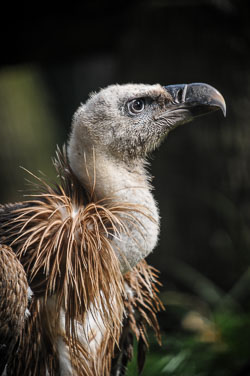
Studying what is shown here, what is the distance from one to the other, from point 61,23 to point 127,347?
369 centimetres

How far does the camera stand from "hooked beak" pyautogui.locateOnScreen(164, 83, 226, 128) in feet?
7.20

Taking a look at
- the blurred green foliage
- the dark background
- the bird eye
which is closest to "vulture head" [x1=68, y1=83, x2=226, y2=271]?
the bird eye

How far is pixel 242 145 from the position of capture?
15.3ft

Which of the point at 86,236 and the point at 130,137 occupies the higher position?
the point at 130,137

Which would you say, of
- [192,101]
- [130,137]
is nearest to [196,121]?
[192,101]

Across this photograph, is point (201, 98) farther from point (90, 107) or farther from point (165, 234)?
point (165, 234)

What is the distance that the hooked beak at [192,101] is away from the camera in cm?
220

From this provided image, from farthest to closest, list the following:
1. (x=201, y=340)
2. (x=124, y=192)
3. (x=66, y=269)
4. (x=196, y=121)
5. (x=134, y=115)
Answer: (x=196, y=121), (x=201, y=340), (x=134, y=115), (x=124, y=192), (x=66, y=269)

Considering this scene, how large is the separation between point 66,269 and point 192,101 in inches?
39.1

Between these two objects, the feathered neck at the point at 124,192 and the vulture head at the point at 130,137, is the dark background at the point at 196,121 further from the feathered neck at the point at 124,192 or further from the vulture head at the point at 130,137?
the feathered neck at the point at 124,192

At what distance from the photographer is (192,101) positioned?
7.39 feet

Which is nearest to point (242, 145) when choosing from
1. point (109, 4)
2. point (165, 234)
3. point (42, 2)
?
point (165, 234)

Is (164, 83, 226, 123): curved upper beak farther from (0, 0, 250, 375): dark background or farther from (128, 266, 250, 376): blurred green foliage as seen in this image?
(0, 0, 250, 375): dark background

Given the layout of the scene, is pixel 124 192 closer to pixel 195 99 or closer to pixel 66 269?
pixel 66 269
